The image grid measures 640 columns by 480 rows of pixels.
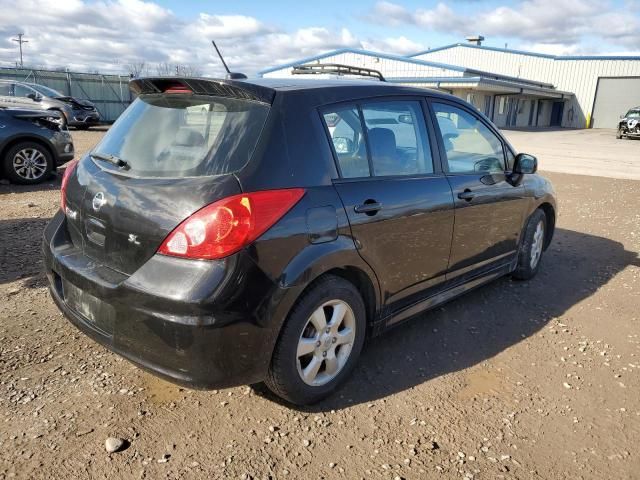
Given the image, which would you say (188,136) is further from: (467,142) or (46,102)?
(46,102)

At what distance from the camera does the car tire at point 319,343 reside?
2590 mm

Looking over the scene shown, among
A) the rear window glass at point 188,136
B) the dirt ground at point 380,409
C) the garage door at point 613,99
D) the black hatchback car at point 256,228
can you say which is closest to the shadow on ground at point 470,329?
the dirt ground at point 380,409

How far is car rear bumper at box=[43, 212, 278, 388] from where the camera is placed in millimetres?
2281

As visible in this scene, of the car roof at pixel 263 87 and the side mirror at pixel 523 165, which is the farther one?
the side mirror at pixel 523 165

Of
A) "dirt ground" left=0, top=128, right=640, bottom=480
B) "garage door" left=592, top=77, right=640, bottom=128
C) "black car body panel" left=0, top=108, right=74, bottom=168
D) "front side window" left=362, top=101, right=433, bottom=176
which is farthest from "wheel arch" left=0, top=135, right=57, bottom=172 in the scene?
"garage door" left=592, top=77, right=640, bottom=128

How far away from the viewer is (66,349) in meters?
3.34

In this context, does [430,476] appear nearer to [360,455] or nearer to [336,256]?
[360,455]

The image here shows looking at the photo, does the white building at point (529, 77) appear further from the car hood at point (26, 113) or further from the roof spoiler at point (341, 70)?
the roof spoiler at point (341, 70)

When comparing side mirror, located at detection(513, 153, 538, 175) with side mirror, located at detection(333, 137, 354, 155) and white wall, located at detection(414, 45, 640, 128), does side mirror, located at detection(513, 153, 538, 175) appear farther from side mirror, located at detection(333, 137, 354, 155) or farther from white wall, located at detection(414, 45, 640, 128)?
white wall, located at detection(414, 45, 640, 128)

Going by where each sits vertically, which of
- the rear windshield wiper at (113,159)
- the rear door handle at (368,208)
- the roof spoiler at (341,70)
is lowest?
the rear door handle at (368,208)

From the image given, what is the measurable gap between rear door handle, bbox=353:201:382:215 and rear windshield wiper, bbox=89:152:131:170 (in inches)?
49.1

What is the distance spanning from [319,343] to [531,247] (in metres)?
2.89

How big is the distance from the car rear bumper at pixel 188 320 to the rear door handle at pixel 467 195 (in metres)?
1.76

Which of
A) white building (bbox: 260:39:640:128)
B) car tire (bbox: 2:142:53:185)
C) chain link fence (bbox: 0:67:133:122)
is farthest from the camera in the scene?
white building (bbox: 260:39:640:128)
